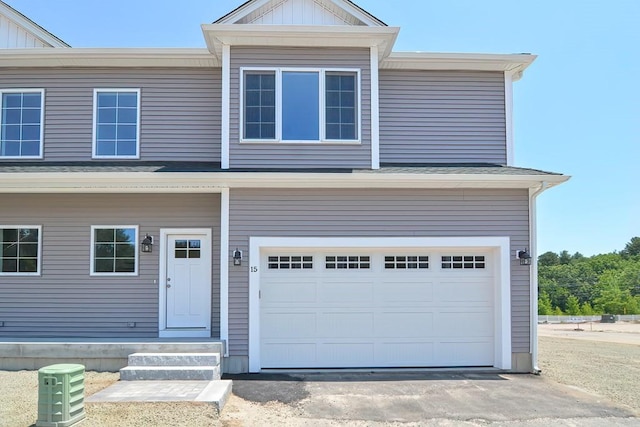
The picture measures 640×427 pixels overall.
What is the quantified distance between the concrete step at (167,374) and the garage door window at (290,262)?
2265mm

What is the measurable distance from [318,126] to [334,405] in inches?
187

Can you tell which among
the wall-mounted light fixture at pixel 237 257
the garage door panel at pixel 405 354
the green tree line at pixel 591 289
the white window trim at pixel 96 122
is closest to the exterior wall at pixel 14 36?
the white window trim at pixel 96 122

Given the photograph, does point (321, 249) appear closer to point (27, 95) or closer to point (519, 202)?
point (519, 202)

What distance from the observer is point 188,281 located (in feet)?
31.1

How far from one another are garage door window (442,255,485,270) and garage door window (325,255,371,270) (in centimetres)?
138

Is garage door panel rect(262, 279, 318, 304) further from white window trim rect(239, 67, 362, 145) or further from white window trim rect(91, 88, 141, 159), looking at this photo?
white window trim rect(91, 88, 141, 159)

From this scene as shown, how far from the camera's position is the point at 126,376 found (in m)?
7.23

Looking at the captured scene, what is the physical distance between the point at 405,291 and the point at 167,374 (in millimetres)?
4152

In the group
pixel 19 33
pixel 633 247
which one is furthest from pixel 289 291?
pixel 633 247

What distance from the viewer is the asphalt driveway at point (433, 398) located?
614 cm

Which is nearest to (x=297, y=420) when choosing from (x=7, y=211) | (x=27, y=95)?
(x=7, y=211)

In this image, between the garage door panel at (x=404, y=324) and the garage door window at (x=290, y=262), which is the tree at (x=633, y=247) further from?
the garage door window at (x=290, y=262)

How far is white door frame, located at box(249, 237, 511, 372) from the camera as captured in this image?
8.65m

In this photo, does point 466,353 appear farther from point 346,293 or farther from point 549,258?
point 549,258
